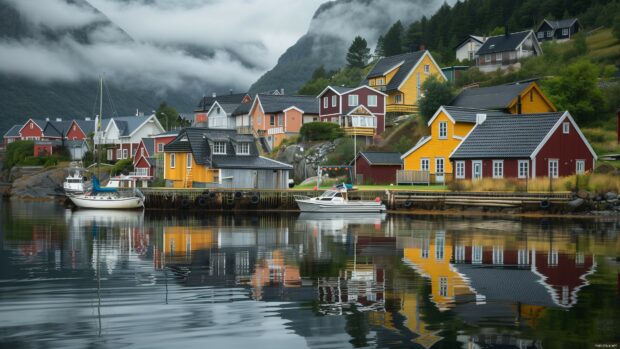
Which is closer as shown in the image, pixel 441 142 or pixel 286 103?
pixel 441 142

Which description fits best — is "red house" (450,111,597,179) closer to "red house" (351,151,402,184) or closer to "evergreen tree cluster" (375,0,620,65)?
"red house" (351,151,402,184)

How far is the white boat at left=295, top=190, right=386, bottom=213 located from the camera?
5866 cm

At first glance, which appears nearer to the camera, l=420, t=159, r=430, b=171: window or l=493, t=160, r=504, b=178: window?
l=493, t=160, r=504, b=178: window

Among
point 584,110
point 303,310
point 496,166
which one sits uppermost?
point 584,110

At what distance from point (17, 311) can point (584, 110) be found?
65.4 metres

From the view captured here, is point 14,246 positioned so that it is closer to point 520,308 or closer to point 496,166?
point 520,308

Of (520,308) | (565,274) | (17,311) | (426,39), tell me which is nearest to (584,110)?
(565,274)

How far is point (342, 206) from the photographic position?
59500mm

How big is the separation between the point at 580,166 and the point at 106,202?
4059 centimetres

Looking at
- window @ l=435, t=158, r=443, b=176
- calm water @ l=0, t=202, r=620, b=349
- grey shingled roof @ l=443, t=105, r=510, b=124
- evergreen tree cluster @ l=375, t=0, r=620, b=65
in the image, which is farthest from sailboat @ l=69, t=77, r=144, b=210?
evergreen tree cluster @ l=375, t=0, r=620, b=65

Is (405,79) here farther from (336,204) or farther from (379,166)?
(336,204)

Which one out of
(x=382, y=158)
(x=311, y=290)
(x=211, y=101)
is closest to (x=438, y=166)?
(x=382, y=158)

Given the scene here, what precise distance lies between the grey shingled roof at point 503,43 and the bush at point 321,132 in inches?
1487

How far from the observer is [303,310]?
1880cm
